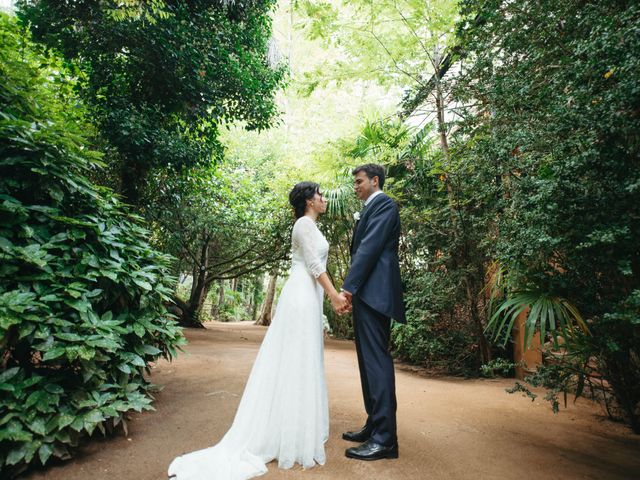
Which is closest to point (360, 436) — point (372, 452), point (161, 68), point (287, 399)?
point (372, 452)

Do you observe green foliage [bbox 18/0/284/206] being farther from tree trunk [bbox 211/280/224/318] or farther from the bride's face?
tree trunk [bbox 211/280/224/318]

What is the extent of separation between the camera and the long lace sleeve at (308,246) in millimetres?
2820

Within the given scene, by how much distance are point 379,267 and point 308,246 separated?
589mm

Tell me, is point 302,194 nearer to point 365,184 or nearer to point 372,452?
point 365,184

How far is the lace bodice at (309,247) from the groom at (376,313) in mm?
280

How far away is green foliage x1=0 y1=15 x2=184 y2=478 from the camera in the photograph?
220 cm

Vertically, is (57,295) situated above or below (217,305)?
below

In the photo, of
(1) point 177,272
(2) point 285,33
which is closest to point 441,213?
(1) point 177,272

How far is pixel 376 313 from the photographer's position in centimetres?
271

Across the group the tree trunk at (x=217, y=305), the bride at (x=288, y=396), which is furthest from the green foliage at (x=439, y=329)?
the tree trunk at (x=217, y=305)

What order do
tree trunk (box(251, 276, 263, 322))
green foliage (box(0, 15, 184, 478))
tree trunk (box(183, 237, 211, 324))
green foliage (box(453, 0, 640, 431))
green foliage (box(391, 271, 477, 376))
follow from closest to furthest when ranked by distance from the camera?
green foliage (box(453, 0, 640, 431)) → green foliage (box(0, 15, 184, 478)) → green foliage (box(391, 271, 477, 376)) → tree trunk (box(183, 237, 211, 324)) → tree trunk (box(251, 276, 263, 322))

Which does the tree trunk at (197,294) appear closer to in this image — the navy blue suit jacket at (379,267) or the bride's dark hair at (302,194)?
the bride's dark hair at (302,194)

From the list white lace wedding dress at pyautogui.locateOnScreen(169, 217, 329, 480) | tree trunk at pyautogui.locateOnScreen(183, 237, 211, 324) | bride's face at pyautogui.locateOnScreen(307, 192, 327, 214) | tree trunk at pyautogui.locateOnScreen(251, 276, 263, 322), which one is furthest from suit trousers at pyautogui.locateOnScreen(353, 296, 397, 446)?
tree trunk at pyautogui.locateOnScreen(251, 276, 263, 322)

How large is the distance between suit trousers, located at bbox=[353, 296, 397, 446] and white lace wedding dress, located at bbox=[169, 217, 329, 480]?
33 cm
